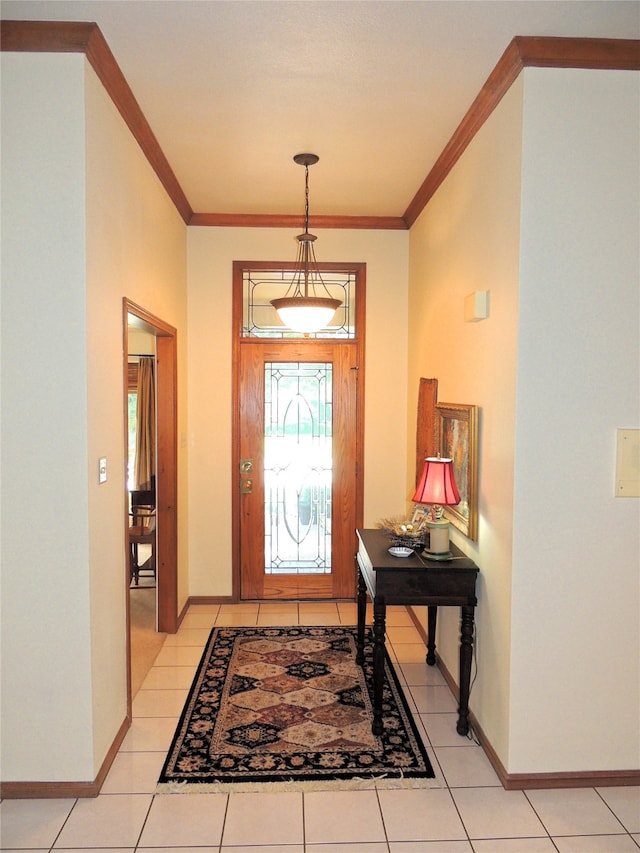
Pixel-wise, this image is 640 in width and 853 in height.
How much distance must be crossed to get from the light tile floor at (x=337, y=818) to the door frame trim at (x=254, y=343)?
7.15ft

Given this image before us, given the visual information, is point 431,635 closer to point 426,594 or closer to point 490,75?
point 426,594

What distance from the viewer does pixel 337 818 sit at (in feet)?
8.00

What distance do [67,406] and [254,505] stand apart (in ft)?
8.72

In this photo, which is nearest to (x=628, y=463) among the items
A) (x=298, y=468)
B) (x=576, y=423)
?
(x=576, y=423)

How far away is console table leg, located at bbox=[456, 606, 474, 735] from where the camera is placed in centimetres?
293

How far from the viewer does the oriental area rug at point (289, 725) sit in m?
2.69

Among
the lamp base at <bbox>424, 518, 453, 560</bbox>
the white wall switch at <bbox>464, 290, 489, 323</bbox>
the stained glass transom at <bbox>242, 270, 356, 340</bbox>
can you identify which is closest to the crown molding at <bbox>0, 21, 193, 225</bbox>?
the white wall switch at <bbox>464, 290, 489, 323</bbox>

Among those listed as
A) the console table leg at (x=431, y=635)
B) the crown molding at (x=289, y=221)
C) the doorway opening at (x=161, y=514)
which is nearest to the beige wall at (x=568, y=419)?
the console table leg at (x=431, y=635)

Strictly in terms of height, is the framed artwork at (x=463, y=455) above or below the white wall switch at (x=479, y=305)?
below

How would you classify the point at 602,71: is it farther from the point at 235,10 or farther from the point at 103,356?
the point at 103,356

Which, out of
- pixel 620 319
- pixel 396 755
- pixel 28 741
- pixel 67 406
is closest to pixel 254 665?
pixel 396 755

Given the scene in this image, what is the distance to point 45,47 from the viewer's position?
2.40m

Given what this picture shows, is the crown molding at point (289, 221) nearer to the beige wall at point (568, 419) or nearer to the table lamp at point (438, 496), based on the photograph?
the beige wall at point (568, 419)

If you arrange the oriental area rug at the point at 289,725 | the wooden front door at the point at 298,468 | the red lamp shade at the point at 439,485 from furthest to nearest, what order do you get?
the wooden front door at the point at 298,468 → the red lamp shade at the point at 439,485 → the oriental area rug at the point at 289,725
